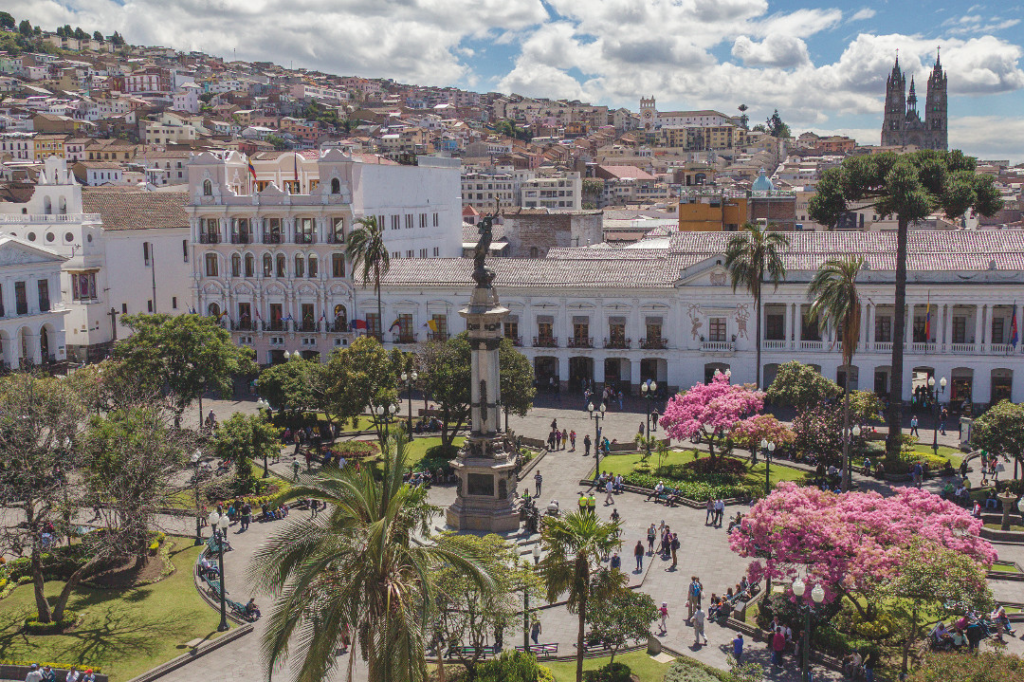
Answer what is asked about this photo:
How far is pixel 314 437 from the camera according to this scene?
139 ft

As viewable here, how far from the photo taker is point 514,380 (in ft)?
127

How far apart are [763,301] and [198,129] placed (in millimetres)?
145272

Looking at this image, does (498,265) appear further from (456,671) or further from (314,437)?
(456,671)

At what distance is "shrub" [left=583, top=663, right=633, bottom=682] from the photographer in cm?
2222

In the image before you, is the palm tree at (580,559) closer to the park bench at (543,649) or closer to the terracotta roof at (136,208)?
the park bench at (543,649)

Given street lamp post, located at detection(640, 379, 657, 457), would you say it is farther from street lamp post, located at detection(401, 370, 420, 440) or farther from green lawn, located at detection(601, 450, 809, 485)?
street lamp post, located at detection(401, 370, 420, 440)

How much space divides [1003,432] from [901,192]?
10.2m

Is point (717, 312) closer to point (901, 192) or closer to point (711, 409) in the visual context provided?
point (901, 192)

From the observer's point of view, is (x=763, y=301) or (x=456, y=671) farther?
(x=763, y=301)

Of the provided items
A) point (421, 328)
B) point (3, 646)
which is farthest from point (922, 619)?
point (421, 328)

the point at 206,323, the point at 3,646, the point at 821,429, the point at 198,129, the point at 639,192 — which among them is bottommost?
the point at 3,646

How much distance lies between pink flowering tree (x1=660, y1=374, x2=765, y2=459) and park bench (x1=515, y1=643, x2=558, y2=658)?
14.4 meters

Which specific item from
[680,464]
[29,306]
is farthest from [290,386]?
[29,306]

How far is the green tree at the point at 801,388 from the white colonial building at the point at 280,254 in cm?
2398
